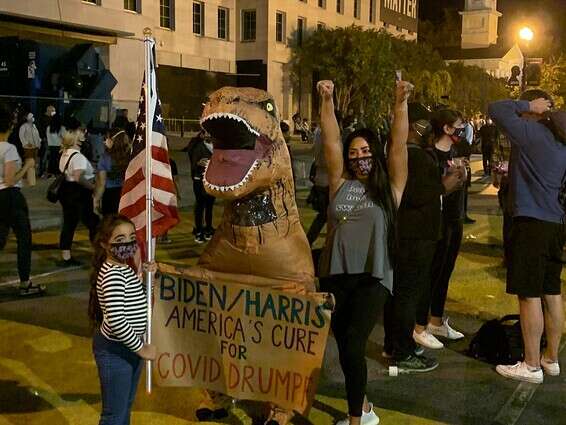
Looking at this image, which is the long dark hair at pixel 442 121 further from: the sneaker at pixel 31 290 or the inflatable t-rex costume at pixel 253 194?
the sneaker at pixel 31 290

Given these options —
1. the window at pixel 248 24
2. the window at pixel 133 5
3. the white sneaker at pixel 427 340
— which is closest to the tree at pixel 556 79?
the window at pixel 248 24

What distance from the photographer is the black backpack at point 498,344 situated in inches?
199

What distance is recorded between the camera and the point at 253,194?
12.9 ft

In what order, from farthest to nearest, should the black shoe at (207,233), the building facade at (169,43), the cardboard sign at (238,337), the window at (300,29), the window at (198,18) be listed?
the window at (300,29), the window at (198,18), the building facade at (169,43), the black shoe at (207,233), the cardboard sign at (238,337)

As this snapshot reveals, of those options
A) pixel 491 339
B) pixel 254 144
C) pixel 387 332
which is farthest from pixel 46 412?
pixel 491 339

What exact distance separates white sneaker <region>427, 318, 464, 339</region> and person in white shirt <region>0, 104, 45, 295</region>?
150 inches

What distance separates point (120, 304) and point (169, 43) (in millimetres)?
33081

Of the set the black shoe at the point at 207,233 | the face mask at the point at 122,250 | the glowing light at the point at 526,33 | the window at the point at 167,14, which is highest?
the window at the point at 167,14

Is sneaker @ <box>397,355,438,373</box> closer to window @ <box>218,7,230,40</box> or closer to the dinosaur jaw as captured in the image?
the dinosaur jaw

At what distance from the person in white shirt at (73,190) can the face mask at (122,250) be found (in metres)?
4.94

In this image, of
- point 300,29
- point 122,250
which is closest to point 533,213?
point 122,250

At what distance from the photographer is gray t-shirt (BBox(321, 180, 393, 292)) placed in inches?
151

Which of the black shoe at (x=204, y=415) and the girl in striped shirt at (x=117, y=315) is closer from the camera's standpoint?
the girl in striped shirt at (x=117, y=315)

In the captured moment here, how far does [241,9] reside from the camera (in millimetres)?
39406
